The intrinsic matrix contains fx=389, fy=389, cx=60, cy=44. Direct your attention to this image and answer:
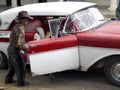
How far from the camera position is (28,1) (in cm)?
2588

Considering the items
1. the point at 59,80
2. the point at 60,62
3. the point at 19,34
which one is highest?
the point at 19,34

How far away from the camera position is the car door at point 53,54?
275 inches

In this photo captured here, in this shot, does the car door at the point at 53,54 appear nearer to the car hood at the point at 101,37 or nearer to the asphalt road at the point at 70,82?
the car hood at the point at 101,37

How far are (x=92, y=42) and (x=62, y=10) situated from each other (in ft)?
3.39

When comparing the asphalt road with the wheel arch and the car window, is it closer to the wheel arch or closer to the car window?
the wheel arch

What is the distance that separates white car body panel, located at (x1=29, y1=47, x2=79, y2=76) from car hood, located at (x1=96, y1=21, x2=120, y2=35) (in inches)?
26.8

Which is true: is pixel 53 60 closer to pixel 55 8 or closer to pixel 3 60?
pixel 55 8

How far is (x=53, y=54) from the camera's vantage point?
7098mm

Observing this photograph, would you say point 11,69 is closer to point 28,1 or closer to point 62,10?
point 62,10

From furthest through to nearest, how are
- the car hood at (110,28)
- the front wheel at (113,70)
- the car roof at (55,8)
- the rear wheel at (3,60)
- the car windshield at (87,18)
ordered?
the rear wheel at (3,60) → the car roof at (55,8) → the car windshield at (87,18) → the car hood at (110,28) → the front wheel at (113,70)

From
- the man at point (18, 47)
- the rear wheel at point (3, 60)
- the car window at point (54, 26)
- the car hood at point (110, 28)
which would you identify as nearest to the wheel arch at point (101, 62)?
the car hood at point (110, 28)

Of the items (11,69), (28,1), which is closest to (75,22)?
(11,69)

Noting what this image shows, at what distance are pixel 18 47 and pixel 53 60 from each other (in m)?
0.69

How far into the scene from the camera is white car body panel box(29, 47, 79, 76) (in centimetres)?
701
